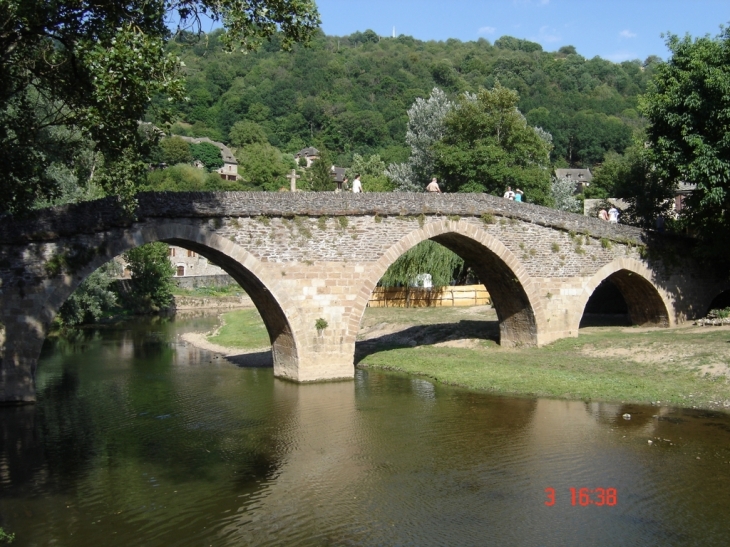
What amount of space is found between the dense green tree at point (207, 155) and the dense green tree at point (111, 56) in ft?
283

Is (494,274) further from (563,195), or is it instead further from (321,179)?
(321,179)

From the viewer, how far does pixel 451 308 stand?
34938 mm

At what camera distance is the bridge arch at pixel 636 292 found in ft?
78.4

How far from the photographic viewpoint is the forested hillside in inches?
3802

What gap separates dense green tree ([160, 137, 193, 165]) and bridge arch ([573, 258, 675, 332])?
73.0 metres

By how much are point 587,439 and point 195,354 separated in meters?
16.8

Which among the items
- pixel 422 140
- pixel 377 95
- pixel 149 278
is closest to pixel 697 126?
pixel 422 140

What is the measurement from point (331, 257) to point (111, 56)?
31.4 ft

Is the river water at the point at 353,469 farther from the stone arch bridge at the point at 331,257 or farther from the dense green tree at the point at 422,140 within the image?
the dense green tree at the point at 422,140

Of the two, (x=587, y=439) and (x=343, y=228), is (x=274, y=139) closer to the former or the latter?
(x=343, y=228)

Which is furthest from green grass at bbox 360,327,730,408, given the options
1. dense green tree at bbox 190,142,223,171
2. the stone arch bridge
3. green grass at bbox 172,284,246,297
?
dense green tree at bbox 190,142,223,171

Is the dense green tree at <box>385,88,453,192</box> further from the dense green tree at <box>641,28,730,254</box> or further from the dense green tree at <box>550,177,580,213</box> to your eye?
the dense green tree at <box>641,28,730,254</box>

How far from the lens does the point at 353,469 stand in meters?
12.8

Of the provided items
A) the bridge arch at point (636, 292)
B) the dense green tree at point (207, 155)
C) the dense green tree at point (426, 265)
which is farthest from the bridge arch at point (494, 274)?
the dense green tree at point (207, 155)
